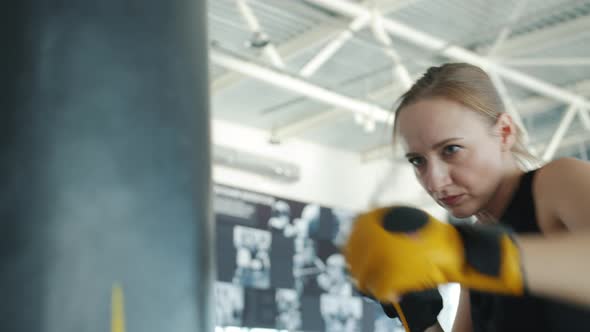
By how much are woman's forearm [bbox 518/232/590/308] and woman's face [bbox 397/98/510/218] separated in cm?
29

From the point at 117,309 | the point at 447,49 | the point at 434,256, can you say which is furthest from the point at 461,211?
the point at 447,49

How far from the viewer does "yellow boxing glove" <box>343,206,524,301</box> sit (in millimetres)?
861

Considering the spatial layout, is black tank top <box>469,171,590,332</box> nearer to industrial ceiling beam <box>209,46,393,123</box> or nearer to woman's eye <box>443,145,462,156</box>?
woman's eye <box>443,145,462,156</box>

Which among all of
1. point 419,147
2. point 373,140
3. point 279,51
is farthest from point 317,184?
point 419,147

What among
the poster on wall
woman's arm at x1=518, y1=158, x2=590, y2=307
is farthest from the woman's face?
the poster on wall

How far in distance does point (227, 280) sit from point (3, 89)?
19.3 feet

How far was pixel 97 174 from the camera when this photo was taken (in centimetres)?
93

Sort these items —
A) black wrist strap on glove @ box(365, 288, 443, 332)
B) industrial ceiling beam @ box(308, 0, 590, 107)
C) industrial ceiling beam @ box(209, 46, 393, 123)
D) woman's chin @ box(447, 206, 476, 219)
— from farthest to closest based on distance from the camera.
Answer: industrial ceiling beam @ box(209, 46, 393, 123) < industrial ceiling beam @ box(308, 0, 590, 107) < black wrist strap on glove @ box(365, 288, 443, 332) < woman's chin @ box(447, 206, 476, 219)

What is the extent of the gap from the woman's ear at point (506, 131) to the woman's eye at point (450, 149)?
119mm

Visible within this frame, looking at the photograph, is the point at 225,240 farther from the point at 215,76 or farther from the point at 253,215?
the point at 215,76

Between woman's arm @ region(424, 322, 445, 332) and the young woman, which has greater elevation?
the young woman

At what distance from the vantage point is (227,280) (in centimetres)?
669

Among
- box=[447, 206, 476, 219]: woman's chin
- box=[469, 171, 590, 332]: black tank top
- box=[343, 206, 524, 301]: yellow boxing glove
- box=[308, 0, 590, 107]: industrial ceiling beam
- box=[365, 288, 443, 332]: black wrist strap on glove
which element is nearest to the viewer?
box=[343, 206, 524, 301]: yellow boxing glove

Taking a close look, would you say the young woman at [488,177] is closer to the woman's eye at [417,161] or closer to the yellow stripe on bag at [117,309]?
the woman's eye at [417,161]
